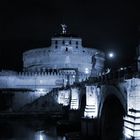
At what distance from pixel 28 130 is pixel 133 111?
71.4 ft

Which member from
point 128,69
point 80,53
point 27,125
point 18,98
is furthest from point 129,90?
point 80,53

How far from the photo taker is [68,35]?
8631 centimetres

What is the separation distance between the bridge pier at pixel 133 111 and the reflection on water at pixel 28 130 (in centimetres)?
1413

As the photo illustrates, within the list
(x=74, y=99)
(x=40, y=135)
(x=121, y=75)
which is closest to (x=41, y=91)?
(x=74, y=99)

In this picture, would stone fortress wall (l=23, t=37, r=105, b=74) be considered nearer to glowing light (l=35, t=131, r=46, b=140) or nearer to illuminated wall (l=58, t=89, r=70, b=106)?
illuminated wall (l=58, t=89, r=70, b=106)

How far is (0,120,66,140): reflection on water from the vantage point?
1340 inches

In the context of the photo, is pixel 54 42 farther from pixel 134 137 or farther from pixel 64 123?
pixel 134 137

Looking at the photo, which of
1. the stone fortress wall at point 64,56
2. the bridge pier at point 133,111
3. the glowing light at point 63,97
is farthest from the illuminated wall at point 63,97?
the bridge pier at point 133,111

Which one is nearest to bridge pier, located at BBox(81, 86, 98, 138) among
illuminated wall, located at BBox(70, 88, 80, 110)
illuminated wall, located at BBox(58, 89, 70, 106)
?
illuminated wall, located at BBox(70, 88, 80, 110)

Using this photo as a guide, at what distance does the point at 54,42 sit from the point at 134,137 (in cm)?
6758

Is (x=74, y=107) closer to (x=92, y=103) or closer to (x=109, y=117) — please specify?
(x=92, y=103)

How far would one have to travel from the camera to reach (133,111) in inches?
769

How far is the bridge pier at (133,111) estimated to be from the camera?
19031 mm

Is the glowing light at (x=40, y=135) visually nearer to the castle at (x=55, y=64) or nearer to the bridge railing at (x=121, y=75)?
the bridge railing at (x=121, y=75)
